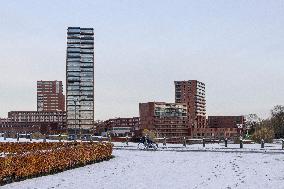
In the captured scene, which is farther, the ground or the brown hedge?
the brown hedge

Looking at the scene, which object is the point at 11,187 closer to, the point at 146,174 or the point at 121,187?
the point at 121,187

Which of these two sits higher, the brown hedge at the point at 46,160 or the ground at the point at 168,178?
the brown hedge at the point at 46,160

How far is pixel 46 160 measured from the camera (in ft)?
85.5

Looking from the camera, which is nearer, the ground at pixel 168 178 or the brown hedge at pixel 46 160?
the ground at pixel 168 178

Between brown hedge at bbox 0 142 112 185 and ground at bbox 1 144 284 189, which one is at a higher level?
brown hedge at bbox 0 142 112 185

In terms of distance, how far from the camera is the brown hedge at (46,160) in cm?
2248

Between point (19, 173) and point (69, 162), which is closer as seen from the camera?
point (19, 173)

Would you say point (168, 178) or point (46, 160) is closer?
point (168, 178)

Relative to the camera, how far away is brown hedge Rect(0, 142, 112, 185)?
22.5m

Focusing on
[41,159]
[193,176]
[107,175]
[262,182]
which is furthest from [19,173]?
[262,182]

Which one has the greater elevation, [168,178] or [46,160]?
[46,160]

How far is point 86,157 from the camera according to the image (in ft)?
106

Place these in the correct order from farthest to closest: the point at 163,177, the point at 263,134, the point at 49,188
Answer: the point at 263,134 < the point at 163,177 < the point at 49,188

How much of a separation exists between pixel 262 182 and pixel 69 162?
12710 millimetres
